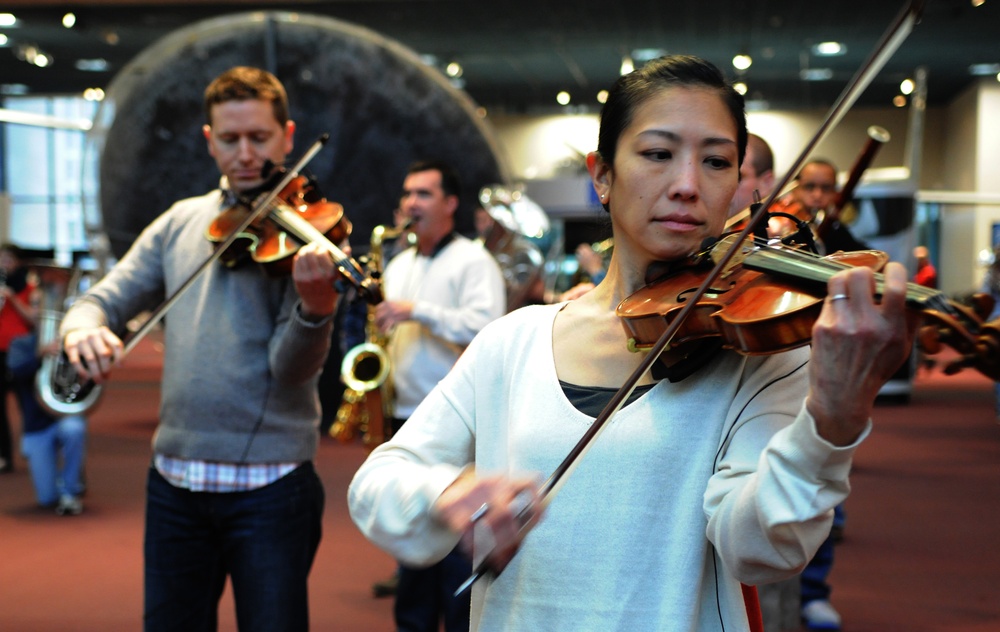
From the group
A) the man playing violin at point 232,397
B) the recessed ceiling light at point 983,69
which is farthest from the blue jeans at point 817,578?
the recessed ceiling light at point 983,69

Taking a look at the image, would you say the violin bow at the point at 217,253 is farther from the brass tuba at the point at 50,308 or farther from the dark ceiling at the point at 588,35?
the dark ceiling at the point at 588,35

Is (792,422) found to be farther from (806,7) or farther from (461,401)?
(806,7)

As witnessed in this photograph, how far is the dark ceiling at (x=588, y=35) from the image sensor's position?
10.8m

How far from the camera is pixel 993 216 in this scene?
45.5 feet

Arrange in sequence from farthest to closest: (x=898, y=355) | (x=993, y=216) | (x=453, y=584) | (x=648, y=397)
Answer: (x=993, y=216) → (x=453, y=584) → (x=648, y=397) → (x=898, y=355)

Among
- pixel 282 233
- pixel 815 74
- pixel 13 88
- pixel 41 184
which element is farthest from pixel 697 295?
pixel 41 184

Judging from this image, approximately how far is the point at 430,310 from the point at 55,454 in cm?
276

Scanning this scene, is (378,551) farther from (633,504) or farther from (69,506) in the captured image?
(633,504)

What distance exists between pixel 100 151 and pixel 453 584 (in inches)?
152

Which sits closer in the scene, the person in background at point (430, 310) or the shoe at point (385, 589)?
the person in background at point (430, 310)

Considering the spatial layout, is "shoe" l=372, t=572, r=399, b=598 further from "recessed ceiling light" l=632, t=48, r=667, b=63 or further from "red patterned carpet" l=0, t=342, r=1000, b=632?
"recessed ceiling light" l=632, t=48, r=667, b=63

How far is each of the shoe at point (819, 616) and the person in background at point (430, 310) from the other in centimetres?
115

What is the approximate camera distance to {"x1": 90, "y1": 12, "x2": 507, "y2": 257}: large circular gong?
18.4 ft

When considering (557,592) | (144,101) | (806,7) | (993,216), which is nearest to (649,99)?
(557,592)
